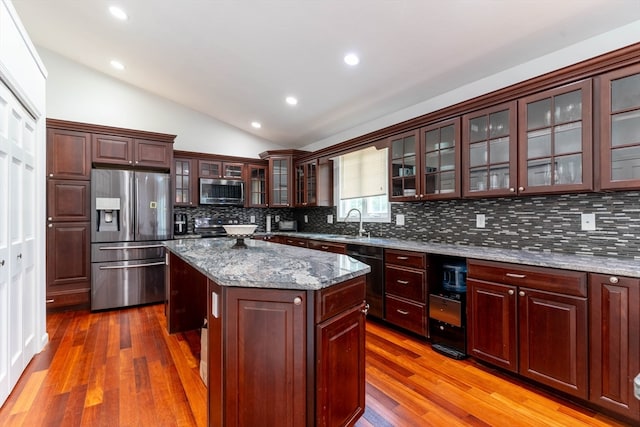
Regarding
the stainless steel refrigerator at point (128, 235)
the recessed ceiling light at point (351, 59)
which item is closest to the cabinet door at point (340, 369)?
the recessed ceiling light at point (351, 59)

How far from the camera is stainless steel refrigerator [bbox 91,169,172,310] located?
3.77 meters

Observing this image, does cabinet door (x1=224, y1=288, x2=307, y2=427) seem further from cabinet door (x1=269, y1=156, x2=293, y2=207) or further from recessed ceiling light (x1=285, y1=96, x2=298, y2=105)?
cabinet door (x1=269, y1=156, x2=293, y2=207)

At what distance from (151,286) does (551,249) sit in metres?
4.47

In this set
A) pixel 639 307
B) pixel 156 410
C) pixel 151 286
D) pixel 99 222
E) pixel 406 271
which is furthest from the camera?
pixel 151 286

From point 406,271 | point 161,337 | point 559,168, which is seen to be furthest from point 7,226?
point 559,168

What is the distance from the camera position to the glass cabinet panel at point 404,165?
323 cm

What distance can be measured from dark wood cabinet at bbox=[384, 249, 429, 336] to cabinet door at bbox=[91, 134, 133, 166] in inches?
142

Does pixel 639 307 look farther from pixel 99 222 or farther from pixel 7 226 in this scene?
→ pixel 99 222

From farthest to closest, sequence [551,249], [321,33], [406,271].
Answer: [406,271]
[321,33]
[551,249]

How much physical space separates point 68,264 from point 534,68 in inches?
212

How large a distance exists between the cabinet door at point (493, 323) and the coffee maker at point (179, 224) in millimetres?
4084

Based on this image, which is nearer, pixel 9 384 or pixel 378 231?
pixel 9 384

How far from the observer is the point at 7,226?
206cm

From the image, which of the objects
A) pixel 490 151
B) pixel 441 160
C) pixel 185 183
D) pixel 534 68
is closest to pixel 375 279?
pixel 441 160
